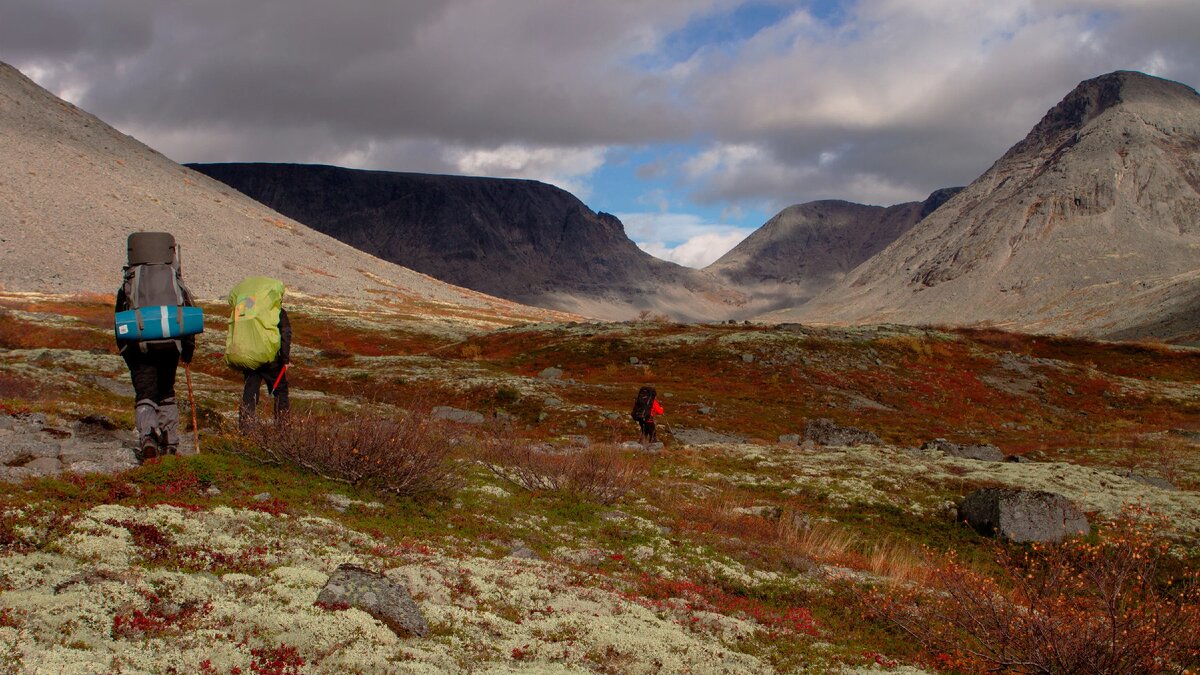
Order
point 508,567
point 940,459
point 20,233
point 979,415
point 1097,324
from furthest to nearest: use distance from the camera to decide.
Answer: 1. point 1097,324
2. point 20,233
3. point 979,415
4. point 940,459
5. point 508,567

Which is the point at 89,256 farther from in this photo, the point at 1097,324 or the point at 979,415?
the point at 1097,324

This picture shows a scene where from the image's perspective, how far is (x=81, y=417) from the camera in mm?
14180

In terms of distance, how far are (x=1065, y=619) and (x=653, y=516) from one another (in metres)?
8.68

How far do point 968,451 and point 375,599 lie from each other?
95.0 ft

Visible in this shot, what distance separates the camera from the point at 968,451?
29.9m

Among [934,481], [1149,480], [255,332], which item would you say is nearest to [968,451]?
[1149,480]

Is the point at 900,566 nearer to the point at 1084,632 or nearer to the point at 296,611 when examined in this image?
the point at 1084,632

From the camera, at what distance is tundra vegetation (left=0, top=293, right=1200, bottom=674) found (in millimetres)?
6820

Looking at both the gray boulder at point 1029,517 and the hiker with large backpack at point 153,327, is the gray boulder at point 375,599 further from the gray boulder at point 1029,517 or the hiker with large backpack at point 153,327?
the gray boulder at point 1029,517

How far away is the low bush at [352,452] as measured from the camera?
12398mm

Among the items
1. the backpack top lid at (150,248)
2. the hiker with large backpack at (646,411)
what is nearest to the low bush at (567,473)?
the backpack top lid at (150,248)

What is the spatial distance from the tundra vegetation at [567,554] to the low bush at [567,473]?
0.07 metres

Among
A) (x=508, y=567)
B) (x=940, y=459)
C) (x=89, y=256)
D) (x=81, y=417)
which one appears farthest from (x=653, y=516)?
(x=89, y=256)

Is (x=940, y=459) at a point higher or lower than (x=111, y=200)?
lower
